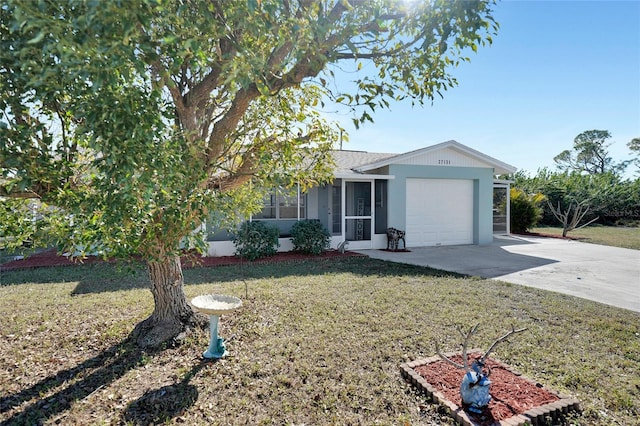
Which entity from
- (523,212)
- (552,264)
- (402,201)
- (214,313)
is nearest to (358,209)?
(402,201)

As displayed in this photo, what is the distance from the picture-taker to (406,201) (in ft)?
43.2

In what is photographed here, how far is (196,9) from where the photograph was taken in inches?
102

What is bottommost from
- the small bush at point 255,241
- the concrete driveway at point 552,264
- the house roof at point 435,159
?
the concrete driveway at point 552,264

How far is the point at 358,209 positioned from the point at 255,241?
475 centimetres

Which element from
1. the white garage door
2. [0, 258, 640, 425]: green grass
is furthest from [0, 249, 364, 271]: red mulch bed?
the white garage door

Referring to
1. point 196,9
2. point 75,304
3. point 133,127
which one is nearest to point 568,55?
point 196,9

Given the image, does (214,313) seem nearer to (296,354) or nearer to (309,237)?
(296,354)

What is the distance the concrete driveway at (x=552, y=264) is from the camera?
719 centimetres

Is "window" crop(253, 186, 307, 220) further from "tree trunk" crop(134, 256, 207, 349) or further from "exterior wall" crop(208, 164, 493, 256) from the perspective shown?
"tree trunk" crop(134, 256, 207, 349)

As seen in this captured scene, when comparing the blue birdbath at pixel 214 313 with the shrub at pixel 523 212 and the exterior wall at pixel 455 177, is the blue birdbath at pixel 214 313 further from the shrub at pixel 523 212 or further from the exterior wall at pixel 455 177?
the shrub at pixel 523 212

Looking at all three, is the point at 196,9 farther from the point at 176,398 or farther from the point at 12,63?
the point at 176,398

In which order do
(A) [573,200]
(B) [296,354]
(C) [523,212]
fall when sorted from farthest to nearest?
(A) [573,200] → (C) [523,212] → (B) [296,354]

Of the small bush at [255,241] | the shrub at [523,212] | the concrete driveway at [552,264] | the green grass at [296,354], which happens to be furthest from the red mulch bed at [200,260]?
the shrub at [523,212]

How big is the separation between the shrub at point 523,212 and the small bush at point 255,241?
1396 cm
